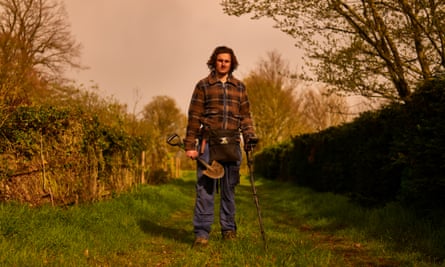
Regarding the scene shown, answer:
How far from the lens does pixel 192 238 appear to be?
18.7 ft

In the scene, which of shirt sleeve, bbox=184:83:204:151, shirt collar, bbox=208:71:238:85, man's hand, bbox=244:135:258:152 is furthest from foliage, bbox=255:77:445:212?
shirt sleeve, bbox=184:83:204:151

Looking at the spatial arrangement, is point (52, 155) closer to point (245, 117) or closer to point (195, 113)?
point (195, 113)

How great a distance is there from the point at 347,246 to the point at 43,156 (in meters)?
5.02

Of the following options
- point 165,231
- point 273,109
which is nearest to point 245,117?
point 165,231

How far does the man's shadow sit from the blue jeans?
1.79 feet

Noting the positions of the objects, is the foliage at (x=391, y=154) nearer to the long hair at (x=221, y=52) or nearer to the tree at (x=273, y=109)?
the long hair at (x=221, y=52)

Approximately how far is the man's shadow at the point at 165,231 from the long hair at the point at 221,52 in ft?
7.83

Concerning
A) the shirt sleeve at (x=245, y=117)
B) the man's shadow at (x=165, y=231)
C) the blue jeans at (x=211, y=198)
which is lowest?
the man's shadow at (x=165, y=231)

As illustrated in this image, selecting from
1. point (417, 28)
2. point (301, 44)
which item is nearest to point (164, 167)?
point (301, 44)

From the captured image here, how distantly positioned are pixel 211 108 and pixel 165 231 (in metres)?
2.38

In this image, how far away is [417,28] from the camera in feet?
26.5

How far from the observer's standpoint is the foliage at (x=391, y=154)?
5324 mm

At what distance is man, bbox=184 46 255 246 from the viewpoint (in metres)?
5.01

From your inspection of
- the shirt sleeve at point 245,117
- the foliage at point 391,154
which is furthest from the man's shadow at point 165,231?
the foliage at point 391,154
